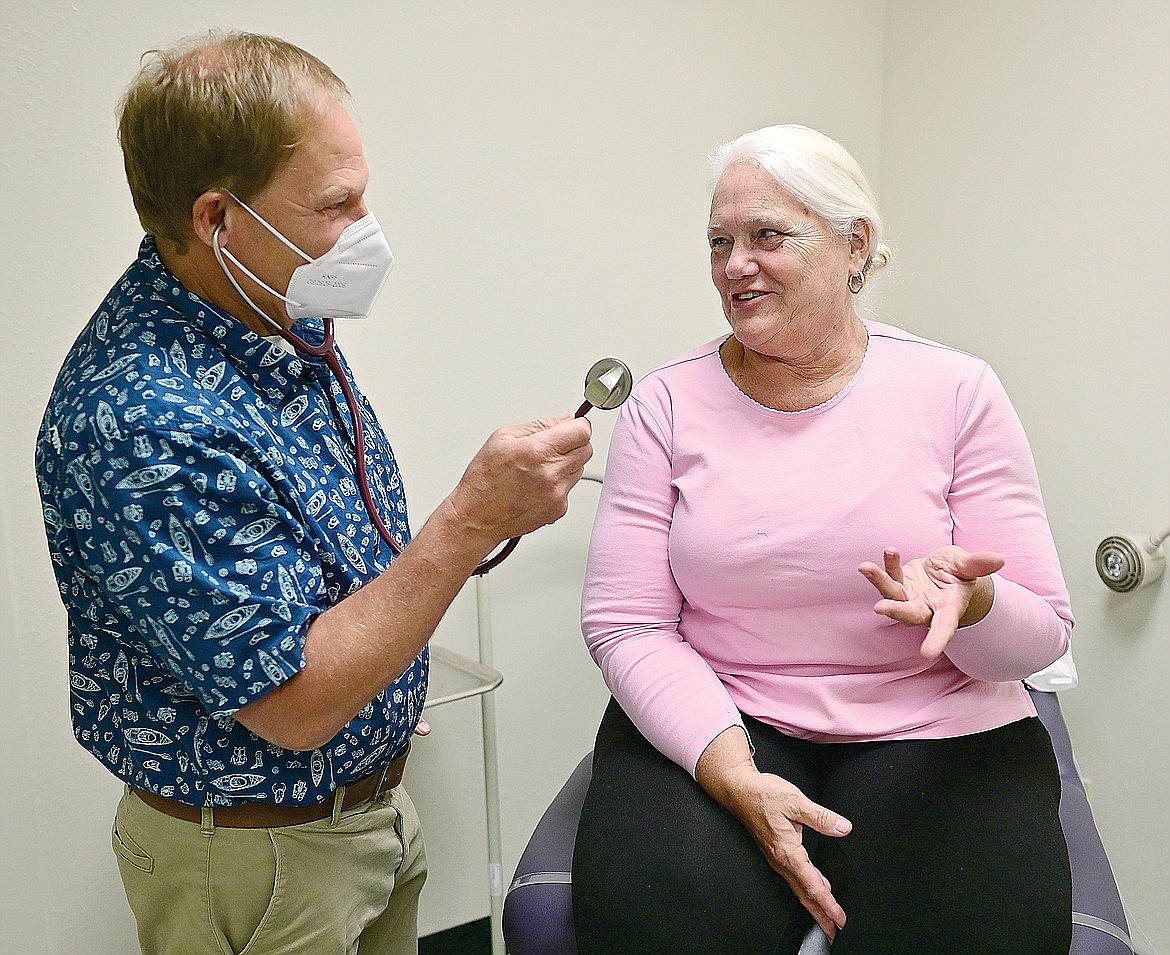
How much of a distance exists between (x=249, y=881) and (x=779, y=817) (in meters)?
0.58

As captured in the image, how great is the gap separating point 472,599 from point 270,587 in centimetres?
117

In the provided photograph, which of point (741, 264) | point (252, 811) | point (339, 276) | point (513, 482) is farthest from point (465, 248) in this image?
point (252, 811)

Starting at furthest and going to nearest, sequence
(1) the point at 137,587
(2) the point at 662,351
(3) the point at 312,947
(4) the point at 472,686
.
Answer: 1. (2) the point at 662,351
2. (4) the point at 472,686
3. (3) the point at 312,947
4. (1) the point at 137,587

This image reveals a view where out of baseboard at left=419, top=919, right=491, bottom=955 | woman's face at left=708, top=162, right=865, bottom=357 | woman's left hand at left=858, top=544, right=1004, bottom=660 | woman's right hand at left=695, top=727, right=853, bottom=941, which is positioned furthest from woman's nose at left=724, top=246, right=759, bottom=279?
baseboard at left=419, top=919, right=491, bottom=955

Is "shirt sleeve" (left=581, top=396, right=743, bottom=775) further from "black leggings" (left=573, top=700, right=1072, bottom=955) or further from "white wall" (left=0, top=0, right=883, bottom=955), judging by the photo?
"white wall" (left=0, top=0, right=883, bottom=955)

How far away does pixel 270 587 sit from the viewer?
Result: 949mm

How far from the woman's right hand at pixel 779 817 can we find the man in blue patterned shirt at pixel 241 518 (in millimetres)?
400

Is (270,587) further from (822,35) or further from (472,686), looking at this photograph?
(822,35)

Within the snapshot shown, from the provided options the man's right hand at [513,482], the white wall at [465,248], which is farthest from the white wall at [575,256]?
the man's right hand at [513,482]

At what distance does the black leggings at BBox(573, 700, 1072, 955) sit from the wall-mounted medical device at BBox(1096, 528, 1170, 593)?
658 millimetres

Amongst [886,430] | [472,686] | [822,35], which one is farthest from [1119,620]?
[822,35]

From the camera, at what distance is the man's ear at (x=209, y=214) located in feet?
3.28

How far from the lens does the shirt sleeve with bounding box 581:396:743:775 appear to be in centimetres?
141

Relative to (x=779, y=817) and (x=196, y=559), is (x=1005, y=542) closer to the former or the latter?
(x=779, y=817)
